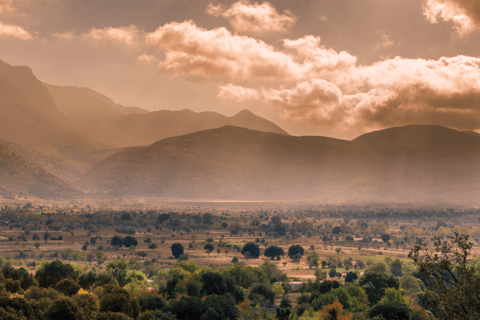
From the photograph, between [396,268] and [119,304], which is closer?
[119,304]

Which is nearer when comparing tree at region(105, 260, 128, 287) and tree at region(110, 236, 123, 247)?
tree at region(105, 260, 128, 287)

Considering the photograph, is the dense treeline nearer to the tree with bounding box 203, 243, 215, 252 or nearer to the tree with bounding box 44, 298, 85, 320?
the tree with bounding box 44, 298, 85, 320

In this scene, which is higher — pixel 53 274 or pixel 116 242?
pixel 53 274

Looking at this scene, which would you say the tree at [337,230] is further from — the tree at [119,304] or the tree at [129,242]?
the tree at [119,304]

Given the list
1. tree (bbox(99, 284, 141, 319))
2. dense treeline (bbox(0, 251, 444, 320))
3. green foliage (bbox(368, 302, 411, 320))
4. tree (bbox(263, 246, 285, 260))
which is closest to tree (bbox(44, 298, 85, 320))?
dense treeline (bbox(0, 251, 444, 320))

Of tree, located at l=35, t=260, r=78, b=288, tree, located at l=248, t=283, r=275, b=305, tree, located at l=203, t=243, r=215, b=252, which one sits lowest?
tree, located at l=203, t=243, r=215, b=252

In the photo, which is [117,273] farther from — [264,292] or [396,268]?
[396,268]

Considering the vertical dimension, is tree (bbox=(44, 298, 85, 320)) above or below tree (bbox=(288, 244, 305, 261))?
above

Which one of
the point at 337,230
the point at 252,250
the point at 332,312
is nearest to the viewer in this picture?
the point at 332,312

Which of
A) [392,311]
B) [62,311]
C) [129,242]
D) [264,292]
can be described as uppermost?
[62,311]

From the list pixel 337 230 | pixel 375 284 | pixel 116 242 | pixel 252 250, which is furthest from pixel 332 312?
pixel 337 230

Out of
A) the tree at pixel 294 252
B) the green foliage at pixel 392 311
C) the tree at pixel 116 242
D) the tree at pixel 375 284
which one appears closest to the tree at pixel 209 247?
the tree at pixel 294 252

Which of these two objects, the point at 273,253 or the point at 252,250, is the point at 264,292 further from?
the point at 252,250

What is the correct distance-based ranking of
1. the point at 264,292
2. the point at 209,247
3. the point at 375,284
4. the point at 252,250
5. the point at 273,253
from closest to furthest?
1. the point at 375,284
2. the point at 264,292
3. the point at 273,253
4. the point at 252,250
5. the point at 209,247
